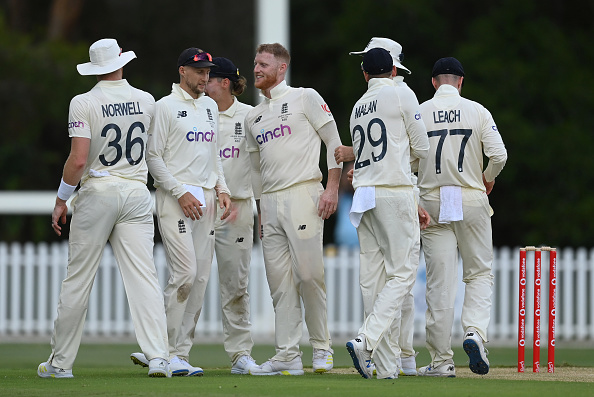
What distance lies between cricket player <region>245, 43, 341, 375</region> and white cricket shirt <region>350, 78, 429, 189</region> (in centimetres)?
51

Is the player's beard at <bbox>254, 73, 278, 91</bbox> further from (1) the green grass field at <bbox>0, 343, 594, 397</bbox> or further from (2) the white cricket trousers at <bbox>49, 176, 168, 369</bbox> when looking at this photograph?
(1) the green grass field at <bbox>0, 343, 594, 397</bbox>

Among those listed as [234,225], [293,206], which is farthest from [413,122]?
[234,225]

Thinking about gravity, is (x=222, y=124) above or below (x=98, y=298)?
above

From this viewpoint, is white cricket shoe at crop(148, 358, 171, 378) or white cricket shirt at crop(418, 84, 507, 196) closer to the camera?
white cricket shoe at crop(148, 358, 171, 378)

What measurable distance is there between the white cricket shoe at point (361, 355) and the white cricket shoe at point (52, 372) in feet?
7.02

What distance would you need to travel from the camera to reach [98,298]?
1573 centimetres

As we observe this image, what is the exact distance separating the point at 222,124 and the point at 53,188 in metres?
12.5

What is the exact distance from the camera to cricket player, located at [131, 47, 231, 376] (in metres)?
8.47

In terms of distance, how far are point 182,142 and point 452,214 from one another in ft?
7.06

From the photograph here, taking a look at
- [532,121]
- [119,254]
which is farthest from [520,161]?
[119,254]

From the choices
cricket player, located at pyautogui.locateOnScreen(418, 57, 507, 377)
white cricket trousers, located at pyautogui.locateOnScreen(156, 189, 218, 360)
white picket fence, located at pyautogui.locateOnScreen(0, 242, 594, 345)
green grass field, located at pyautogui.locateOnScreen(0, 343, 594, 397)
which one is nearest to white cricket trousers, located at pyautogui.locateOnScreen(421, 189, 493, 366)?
cricket player, located at pyautogui.locateOnScreen(418, 57, 507, 377)

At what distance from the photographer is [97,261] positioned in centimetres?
818

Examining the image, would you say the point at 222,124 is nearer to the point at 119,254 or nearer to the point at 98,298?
the point at 119,254

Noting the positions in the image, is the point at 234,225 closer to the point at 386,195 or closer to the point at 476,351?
the point at 386,195
